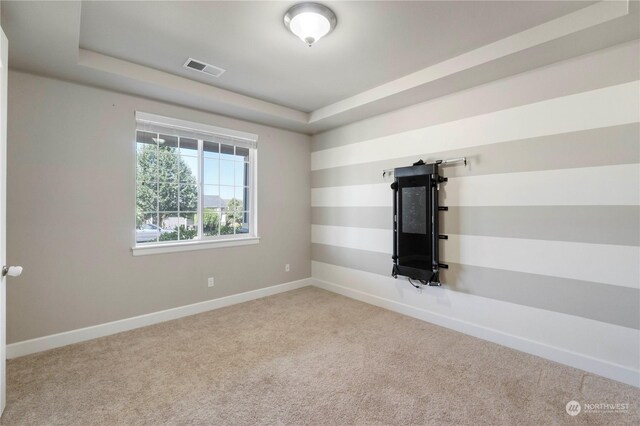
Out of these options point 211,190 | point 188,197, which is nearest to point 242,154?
point 211,190

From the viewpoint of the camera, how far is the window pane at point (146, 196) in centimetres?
330

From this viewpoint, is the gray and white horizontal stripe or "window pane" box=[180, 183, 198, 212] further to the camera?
"window pane" box=[180, 183, 198, 212]

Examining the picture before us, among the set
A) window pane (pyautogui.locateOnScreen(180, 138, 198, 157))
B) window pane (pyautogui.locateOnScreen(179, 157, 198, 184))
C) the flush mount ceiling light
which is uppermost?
the flush mount ceiling light

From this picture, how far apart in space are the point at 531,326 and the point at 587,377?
1.55 ft

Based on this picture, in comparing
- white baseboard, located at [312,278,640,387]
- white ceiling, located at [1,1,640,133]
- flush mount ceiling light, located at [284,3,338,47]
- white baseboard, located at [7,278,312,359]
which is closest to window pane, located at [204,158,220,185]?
white ceiling, located at [1,1,640,133]

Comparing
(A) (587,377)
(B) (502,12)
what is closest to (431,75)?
(B) (502,12)

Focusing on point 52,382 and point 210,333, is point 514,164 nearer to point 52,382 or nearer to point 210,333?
point 210,333

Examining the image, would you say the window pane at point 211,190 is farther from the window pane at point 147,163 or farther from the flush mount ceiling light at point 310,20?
the flush mount ceiling light at point 310,20

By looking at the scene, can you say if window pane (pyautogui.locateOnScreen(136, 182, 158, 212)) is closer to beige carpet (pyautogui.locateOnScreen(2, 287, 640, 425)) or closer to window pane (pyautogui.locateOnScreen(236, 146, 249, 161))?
window pane (pyautogui.locateOnScreen(236, 146, 249, 161))

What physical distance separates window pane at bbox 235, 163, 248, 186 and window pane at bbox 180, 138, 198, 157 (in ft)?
1.92

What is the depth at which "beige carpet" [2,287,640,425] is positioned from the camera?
6.16 ft

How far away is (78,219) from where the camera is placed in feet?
9.48

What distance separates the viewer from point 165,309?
3.40 m

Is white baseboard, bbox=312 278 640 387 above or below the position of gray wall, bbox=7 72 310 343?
below
